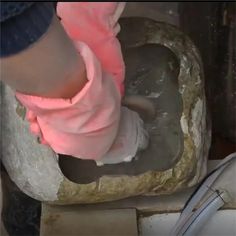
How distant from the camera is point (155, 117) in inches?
39.5

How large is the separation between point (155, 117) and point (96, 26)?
0.27 metres

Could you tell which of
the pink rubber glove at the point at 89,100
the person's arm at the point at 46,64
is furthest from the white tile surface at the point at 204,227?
the person's arm at the point at 46,64

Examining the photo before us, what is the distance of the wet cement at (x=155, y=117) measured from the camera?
0.96m

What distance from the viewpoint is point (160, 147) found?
0.98m

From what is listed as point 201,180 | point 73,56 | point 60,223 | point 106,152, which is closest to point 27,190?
point 60,223

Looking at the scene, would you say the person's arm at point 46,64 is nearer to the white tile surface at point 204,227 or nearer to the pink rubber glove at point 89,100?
the pink rubber glove at point 89,100

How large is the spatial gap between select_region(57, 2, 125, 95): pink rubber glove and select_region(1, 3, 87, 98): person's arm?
0.11m

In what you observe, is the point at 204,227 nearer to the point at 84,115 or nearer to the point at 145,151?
the point at 145,151

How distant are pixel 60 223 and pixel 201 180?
0.24 meters

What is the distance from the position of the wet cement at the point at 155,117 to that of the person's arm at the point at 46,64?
0.33 meters

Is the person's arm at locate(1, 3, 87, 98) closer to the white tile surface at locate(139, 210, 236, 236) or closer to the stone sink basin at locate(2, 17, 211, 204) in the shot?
the stone sink basin at locate(2, 17, 211, 204)

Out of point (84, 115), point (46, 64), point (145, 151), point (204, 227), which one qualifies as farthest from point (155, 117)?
point (46, 64)

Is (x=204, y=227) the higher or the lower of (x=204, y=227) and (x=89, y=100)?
the lower

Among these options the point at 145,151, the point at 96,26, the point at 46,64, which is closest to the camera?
the point at 46,64
